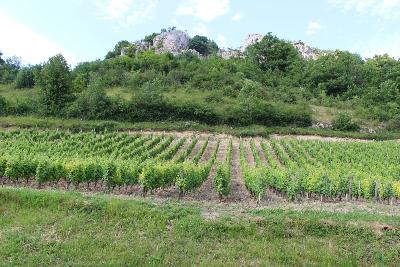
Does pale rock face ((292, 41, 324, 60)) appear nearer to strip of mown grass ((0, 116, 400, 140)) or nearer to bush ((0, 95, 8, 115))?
strip of mown grass ((0, 116, 400, 140))

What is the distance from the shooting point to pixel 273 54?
8012cm

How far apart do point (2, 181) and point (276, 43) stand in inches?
2586

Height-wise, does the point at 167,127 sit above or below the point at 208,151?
above

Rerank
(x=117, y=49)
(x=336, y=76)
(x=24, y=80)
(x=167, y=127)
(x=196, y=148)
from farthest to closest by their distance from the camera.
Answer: (x=117, y=49) < (x=24, y=80) < (x=336, y=76) < (x=167, y=127) < (x=196, y=148)

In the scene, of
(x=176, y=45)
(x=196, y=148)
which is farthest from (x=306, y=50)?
(x=196, y=148)

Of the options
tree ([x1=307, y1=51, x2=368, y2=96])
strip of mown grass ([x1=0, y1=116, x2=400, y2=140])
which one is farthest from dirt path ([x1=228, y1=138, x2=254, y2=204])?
tree ([x1=307, y1=51, x2=368, y2=96])

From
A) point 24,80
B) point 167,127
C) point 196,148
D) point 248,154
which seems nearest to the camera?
point 248,154

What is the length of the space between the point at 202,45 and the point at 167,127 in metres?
63.5

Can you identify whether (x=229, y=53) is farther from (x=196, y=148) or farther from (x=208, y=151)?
(x=208, y=151)

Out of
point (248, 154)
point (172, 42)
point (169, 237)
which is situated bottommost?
point (169, 237)

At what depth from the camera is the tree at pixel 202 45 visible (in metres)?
104

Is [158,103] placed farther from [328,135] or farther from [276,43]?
[276,43]

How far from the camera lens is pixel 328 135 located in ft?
152

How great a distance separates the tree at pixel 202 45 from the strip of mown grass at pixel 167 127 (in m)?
59.6
